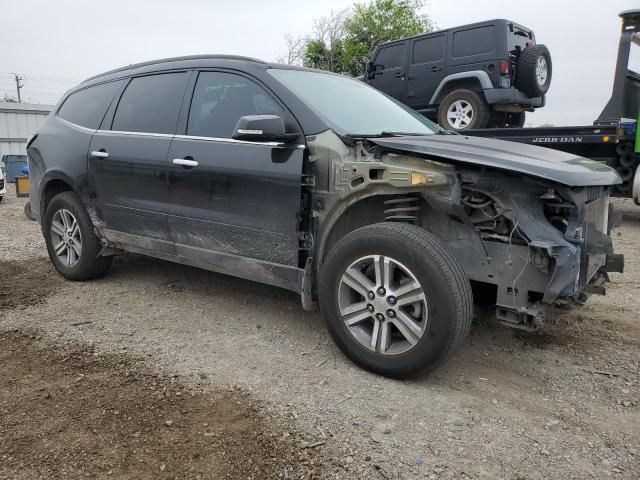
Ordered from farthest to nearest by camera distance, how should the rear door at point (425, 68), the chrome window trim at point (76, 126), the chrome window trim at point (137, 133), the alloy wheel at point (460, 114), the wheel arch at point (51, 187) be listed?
the rear door at point (425, 68) < the alloy wheel at point (460, 114) < the wheel arch at point (51, 187) < the chrome window trim at point (76, 126) < the chrome window trim at point (137, 133)

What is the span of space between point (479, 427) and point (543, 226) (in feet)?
3.44

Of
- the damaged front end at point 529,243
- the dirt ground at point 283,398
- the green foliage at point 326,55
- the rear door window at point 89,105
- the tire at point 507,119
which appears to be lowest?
the dirt ground at point 283,398

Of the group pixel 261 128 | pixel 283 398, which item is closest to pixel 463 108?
pixel 261 128

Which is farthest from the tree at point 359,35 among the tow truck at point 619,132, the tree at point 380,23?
the tow truck at point 619,132

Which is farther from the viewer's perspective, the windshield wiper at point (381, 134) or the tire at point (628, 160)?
the tire at point (628, 160)

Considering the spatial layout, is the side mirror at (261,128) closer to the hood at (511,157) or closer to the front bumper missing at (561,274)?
the hood at (511,157)

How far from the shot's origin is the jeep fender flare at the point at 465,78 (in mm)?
9312

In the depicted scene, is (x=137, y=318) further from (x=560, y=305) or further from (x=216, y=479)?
(x=560, y=305)

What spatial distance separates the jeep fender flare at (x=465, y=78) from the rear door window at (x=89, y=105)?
683 centimetres

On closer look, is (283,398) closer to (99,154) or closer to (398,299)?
A: (398,299)

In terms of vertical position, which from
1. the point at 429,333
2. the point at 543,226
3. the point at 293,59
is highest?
the point at 293,59

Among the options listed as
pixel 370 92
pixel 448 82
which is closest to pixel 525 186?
pixel 370 92

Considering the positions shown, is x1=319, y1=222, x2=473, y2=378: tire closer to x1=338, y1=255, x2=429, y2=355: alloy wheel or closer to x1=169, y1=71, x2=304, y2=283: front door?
x1=338, y1=255, x2=429, y2=355: alloy wheel

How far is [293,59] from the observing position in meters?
24.4
